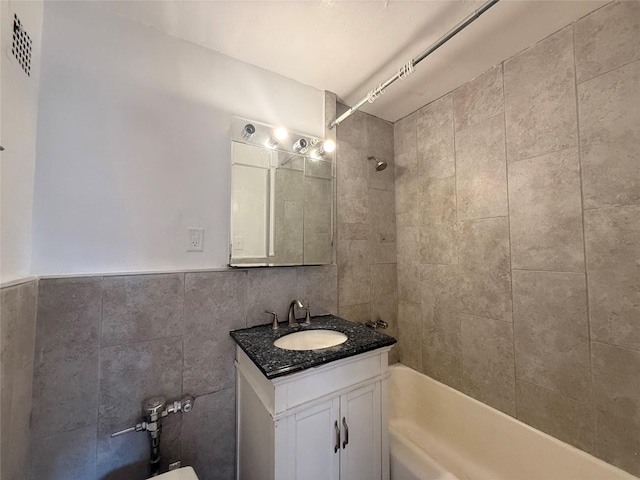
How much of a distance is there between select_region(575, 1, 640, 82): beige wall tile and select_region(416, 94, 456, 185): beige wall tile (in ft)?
2.03

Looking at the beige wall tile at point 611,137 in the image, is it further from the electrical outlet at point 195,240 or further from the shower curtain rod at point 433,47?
the electrical outlet at point 195,240

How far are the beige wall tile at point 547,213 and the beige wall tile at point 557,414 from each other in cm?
62

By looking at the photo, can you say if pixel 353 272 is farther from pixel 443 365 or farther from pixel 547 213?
pixel 547 213

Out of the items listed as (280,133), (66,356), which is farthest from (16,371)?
(280,133)

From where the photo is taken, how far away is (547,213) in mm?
1202

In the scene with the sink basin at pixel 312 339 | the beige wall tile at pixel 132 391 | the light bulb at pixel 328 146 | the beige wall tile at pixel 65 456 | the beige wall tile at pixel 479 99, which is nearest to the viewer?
the beige wall tile at pixel 65 456

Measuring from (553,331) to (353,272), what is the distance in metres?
1.08

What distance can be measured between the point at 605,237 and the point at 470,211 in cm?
58

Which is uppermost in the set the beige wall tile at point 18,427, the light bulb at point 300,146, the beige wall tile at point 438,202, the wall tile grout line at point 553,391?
the light bulb at point 300,146

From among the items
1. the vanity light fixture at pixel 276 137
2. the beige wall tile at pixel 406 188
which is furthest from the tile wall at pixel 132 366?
the beige wall tile at pixel 406 188

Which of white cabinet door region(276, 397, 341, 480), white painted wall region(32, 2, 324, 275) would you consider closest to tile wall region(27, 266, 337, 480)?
white painted wall region(32, 2, 324, 275)

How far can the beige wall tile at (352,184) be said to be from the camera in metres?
1.73

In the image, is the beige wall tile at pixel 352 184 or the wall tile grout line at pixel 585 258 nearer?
the wall tile grout line at pixel 585 258

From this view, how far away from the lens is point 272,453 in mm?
897
